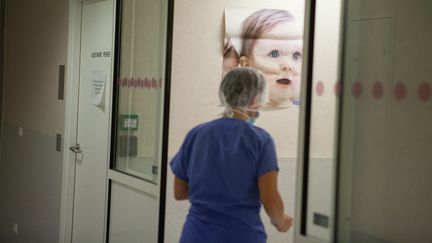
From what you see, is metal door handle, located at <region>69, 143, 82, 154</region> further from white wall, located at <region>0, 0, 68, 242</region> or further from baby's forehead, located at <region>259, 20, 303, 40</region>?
baby's forehead, located at <region>259, 20, 303, 40</region>

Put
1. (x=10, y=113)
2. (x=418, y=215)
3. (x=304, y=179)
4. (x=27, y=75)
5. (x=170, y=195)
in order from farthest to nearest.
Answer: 1. (x=10, y=113)
2. (x=27, y=75)
3. (x=170, y=195)
4. (x=304, y=179)
5. (x=418, y=215)

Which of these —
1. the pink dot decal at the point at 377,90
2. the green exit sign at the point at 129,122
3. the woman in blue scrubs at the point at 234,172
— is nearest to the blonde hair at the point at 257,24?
the green exit sign at the point at 129,122

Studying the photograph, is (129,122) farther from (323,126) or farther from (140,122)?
(323,126)

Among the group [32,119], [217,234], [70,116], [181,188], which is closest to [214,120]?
[181,188]

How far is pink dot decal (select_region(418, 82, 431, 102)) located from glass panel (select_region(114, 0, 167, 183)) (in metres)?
1.63

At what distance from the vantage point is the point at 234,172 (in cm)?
249

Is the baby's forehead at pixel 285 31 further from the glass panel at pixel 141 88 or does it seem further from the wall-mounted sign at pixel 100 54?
the wall-mounted sign at pixel 100 54

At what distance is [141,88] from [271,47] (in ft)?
2.71

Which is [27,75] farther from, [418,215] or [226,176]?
[418,215]

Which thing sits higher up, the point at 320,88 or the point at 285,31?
the point at 285,31

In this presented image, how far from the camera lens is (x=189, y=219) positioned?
2637 mm

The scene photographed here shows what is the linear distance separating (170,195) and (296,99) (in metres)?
0.98

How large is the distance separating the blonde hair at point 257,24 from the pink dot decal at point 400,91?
171 centimetres

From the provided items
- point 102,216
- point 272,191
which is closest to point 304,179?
point 272,191
